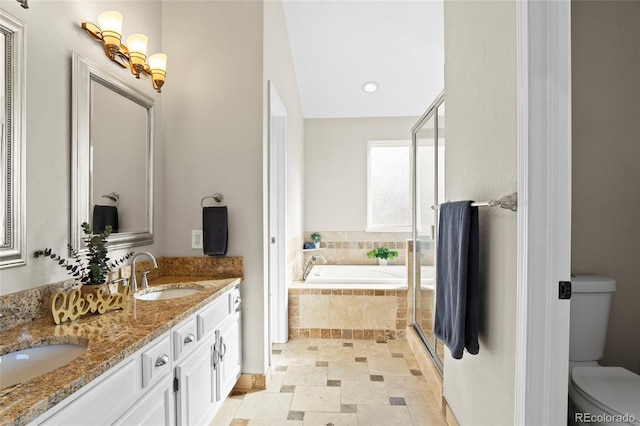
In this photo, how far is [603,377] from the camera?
1522mm

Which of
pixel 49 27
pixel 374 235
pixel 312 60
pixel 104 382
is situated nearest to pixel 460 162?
pixel 104 382

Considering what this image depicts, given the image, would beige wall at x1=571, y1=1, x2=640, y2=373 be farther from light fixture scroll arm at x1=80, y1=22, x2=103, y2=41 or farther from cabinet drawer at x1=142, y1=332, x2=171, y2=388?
light fixture scroll arm at x1=80, y1=22, x2=103, y2=41

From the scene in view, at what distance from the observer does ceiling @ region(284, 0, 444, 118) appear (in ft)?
10.7

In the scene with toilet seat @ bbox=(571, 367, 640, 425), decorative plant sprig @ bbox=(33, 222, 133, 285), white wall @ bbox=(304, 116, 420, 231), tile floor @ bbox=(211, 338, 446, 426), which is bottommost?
tile floor @ bbox=(211, 338, 446, 426)

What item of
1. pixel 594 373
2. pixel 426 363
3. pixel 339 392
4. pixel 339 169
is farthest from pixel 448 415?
pixel 339 169

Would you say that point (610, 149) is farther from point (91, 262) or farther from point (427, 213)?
point (91, 262)

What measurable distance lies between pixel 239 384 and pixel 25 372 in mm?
1549

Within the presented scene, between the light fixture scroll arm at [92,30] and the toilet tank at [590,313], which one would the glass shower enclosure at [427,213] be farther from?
the light fixture scroll arm at [92,30]

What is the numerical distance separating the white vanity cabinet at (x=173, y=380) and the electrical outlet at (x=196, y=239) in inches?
16.3

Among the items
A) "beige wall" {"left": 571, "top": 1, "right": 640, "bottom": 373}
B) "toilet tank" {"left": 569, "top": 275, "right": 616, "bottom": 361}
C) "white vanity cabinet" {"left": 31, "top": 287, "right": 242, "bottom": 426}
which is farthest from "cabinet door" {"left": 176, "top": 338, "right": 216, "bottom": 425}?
"beige wall" {"left": 571, "top": 1, "right": 640, "bottom": 373}

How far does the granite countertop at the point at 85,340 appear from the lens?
82cm

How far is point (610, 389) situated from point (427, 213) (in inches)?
65.3

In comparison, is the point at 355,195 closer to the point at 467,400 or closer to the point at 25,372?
the point at 467,400

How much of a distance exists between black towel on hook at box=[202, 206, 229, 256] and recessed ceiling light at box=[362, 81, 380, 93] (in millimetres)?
2564
